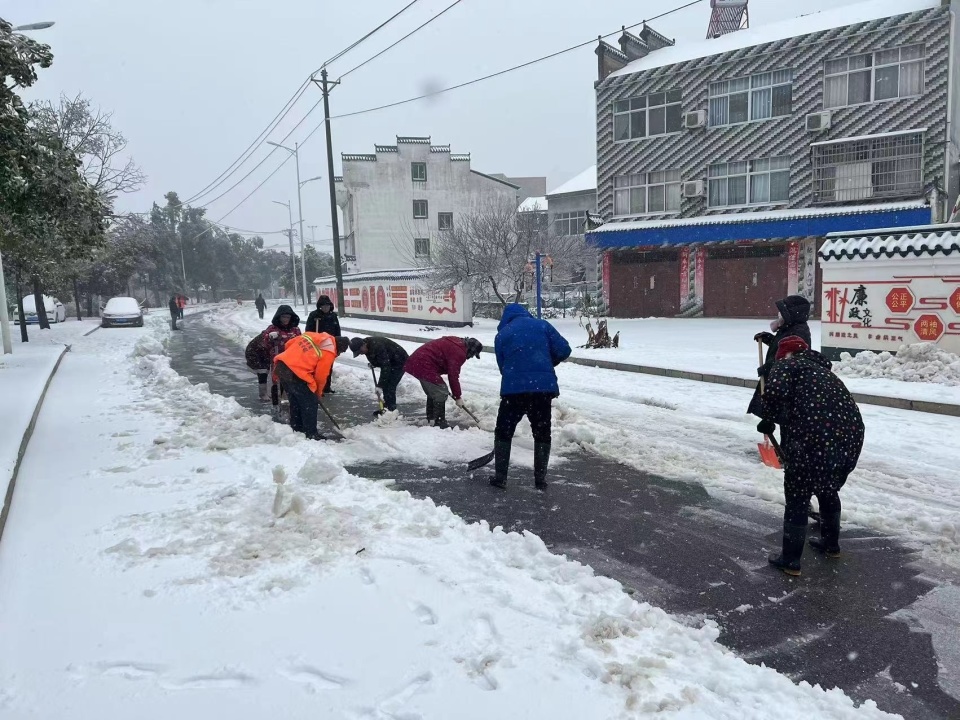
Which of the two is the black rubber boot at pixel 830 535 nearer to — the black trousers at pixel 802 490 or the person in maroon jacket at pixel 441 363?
the black trousers at pixel 802 490

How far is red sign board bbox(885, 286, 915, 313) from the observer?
1077 cm

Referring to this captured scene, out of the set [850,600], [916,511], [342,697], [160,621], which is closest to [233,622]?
[160,621]

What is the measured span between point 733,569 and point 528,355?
7.12ft

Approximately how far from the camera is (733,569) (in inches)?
156

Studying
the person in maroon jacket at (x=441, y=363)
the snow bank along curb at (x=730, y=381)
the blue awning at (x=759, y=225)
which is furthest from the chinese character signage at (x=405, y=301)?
the person in maroon jacket at (x=441, y=363)

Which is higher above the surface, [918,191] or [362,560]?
[918,191]

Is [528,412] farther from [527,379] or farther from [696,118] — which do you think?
[696,118]

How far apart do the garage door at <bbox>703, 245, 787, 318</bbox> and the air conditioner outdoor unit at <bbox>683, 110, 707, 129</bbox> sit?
4.93 meters

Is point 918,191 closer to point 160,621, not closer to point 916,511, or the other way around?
point 916,511

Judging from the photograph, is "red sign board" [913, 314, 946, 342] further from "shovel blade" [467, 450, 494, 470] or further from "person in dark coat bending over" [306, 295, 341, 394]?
"person in dark coat bending over" [306, 295, 341, 394]

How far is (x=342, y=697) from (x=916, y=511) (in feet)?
14.4

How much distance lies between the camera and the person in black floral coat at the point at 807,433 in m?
3.70

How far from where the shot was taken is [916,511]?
15.8ft

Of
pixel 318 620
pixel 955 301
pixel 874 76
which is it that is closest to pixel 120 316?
pixel 955 301
